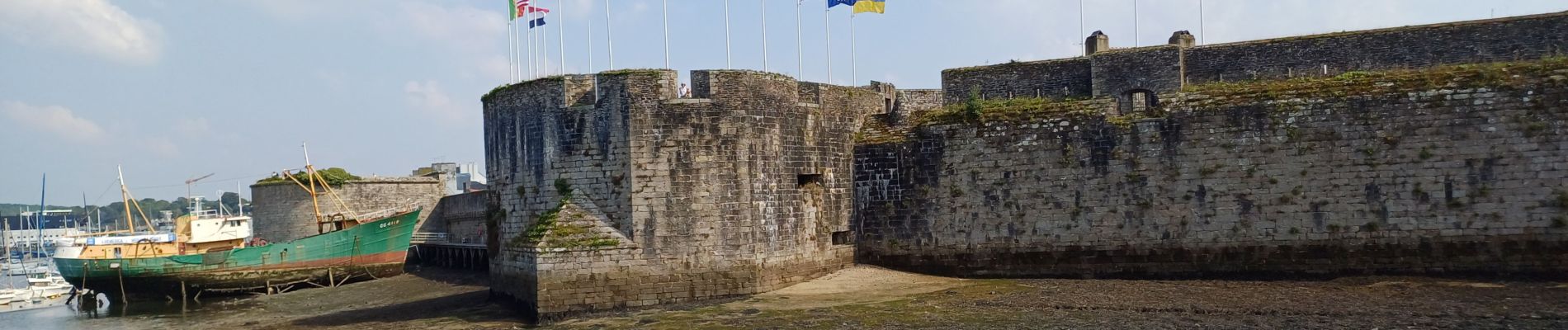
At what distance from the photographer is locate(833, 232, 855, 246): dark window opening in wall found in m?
19.8

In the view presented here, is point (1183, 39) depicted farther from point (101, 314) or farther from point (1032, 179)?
point (101, 314)

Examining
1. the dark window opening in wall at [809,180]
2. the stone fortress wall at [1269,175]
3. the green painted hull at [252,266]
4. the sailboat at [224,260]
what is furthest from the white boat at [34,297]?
the stone fortress wall at [1269,175]

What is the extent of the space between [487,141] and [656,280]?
5143mm

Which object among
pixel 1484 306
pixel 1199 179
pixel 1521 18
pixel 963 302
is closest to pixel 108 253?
pixel 963 302

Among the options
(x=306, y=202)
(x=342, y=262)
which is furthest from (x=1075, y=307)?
(x=306, y=202)

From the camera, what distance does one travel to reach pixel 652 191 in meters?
17.5

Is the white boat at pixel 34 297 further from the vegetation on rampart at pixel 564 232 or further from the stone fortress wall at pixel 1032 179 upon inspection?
the vegetation on rampart at pixel 564 232

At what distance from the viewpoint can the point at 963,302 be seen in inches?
627

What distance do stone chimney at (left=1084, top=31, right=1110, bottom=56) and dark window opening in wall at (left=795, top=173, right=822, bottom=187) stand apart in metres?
8.88

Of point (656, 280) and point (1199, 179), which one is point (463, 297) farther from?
point (1199, 179)

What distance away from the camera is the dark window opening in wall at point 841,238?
65.1 feet

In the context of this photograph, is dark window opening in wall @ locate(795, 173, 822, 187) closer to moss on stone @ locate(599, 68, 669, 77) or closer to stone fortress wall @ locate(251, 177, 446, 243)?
moss on stone @ locate(599, 68, 669, 77)

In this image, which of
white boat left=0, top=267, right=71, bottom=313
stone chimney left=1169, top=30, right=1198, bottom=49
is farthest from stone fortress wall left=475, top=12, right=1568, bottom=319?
white boat left=0, top=267, right=71, bottom=313

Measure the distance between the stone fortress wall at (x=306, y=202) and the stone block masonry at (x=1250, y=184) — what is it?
2334 cm
